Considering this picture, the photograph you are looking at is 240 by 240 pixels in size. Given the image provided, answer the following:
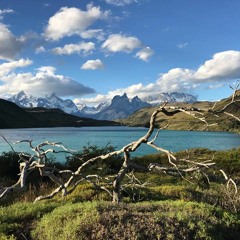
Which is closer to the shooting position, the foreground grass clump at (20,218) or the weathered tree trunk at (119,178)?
the foreground grass clump at (20,218)

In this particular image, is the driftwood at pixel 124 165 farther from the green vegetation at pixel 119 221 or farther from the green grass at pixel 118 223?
the green grass at pixel 118 223

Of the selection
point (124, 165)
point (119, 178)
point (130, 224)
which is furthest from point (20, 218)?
point (124, 165)

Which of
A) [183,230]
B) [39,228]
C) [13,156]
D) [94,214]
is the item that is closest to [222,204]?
[183,230]

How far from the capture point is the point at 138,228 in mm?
9570

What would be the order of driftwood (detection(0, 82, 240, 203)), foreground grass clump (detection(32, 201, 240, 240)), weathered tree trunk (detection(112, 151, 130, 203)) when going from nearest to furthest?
foreground grass clump (detection(32, 201, 240, 240)) < driftwood (detection(0, 82, 240, 203)) < weathered tree trunk (detection(112, 151, 130, 203))

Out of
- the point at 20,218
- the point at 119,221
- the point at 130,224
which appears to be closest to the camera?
the point at 130,224

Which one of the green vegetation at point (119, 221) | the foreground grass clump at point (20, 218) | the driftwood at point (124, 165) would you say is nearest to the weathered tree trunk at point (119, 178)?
the driftwood at point (124, 165)

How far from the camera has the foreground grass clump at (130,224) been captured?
942 centimetres

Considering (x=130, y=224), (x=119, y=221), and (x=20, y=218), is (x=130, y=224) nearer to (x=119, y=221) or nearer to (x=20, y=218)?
(x=119, y=221)

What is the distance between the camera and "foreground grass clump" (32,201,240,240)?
371 inches

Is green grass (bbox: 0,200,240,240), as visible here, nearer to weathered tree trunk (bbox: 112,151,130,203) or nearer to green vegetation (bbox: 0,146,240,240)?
green vegetation (bbox: 0,146,240,240)

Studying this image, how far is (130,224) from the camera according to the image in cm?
965

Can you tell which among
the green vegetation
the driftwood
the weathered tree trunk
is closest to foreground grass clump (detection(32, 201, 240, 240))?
the green vegetation

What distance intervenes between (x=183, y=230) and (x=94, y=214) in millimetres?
2368
